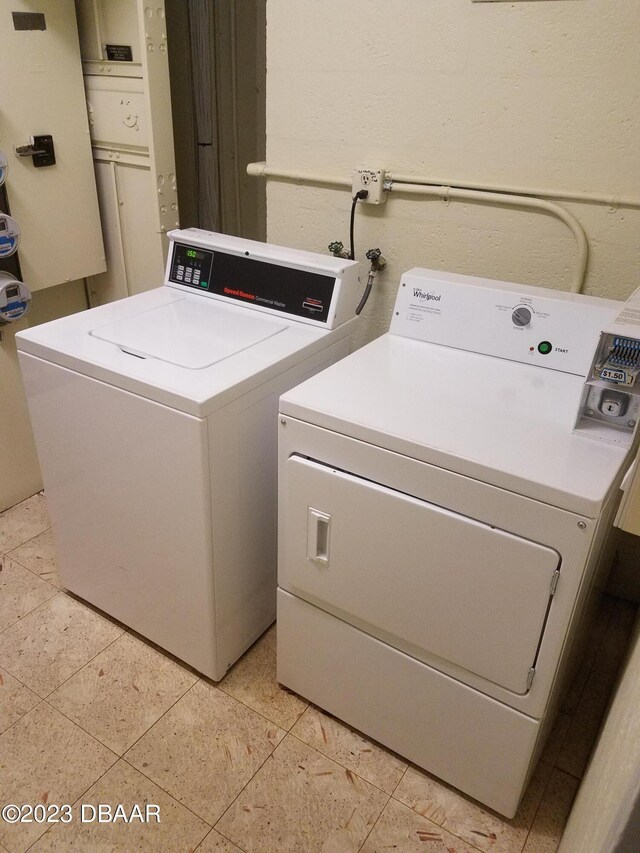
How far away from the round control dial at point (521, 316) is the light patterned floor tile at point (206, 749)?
1231mm

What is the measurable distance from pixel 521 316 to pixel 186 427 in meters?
0.86

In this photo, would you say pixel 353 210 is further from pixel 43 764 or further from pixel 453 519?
pixel 43 764

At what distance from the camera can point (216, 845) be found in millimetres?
1435

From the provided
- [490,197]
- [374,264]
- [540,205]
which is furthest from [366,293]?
[540,205]

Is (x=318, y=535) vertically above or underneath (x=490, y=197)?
underneath

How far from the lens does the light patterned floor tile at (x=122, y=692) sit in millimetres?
1688

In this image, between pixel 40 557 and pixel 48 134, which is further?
pixel 40 557

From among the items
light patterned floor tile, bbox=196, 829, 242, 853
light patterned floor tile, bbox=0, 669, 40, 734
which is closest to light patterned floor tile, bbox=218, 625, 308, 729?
light patterned floor tile, bbox=196, 829, 242, 853

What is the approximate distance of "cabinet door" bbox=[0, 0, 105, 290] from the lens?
6.45ft

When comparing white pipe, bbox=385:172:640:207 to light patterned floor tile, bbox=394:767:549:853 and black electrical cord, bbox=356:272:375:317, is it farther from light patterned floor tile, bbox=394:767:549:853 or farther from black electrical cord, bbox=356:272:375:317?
light patterned floor tile, bbox=394:767:549:853

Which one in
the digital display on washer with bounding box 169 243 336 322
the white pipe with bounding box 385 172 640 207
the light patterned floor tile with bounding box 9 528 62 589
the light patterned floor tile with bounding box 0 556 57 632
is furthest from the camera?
the light patterned floor tile with bounding box 9 528 62 589

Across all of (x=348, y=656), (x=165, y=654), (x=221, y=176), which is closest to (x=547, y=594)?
(x=348, y=656)

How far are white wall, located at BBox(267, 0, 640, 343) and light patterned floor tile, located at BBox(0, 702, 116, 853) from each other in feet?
4.96

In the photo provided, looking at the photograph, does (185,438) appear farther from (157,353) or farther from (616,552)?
(616,552)
